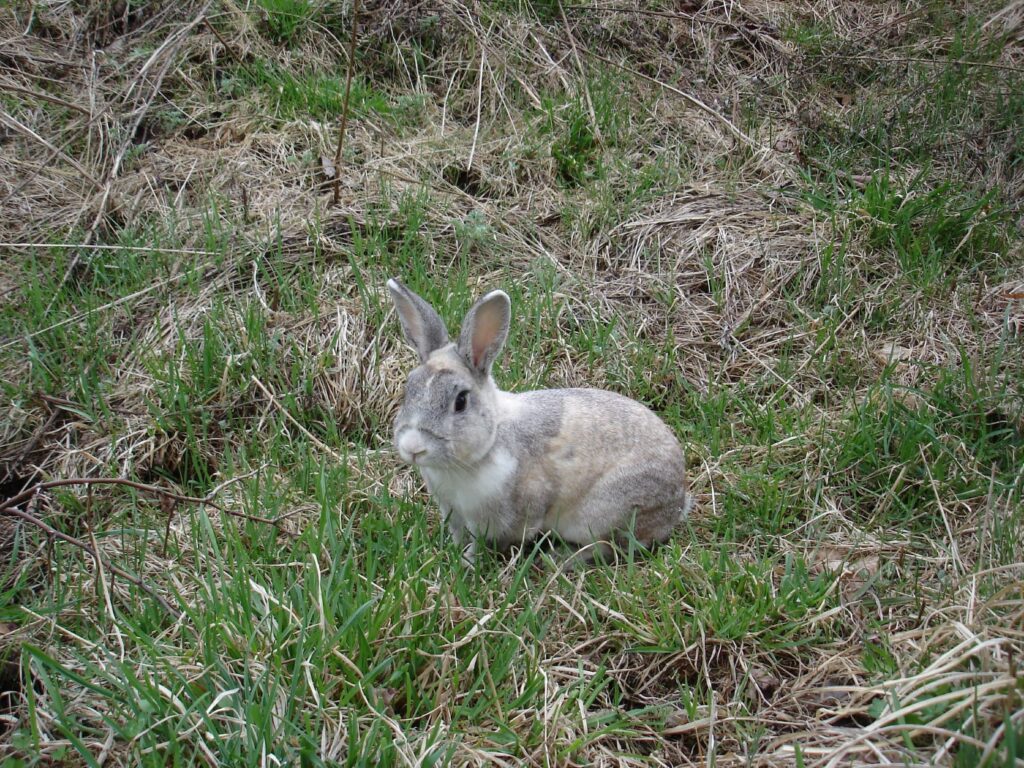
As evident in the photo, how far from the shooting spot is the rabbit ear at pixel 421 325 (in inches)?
165

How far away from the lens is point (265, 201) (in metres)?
6.00

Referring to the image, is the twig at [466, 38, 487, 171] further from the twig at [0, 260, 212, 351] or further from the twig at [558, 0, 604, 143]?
the twig at [0, 260, 212, 351]

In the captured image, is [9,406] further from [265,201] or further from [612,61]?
[612,61]

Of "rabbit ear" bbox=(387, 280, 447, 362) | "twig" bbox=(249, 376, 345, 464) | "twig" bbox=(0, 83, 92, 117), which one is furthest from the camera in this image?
"twig" bbox=(0, 83, 92, 117)

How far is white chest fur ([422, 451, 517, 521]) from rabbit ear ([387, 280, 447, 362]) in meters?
0.56

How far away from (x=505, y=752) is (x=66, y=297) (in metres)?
3.89

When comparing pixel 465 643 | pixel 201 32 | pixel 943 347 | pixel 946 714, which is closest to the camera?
pixel 946 714

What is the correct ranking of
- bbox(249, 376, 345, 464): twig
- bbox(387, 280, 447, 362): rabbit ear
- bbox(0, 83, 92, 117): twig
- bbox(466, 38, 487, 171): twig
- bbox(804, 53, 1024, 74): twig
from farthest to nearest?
1. bbox(804, 53, 1024, 74): twig
2. bbox(466, 38, 487, 171): twig
3. bbox(0, 83, 92, 117): twig
4. bbox(249, 376, 345, 464): twig
5. bbox(387, 280, 447, 362): rabbit ear

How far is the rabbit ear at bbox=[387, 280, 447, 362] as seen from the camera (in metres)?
4.20

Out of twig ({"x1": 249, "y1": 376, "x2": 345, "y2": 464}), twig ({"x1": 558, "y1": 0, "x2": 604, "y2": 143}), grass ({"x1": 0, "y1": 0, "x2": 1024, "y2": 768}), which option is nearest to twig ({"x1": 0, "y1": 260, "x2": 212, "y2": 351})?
grass ({"x1": 0, "y1": 0, "x2": 1024, "y2": 768})

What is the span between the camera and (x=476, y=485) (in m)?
4.07

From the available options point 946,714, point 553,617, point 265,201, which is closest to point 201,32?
point 265,201

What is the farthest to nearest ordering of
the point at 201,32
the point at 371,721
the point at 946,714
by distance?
the point at 201,32
the point at 371,721
the point at 946,714

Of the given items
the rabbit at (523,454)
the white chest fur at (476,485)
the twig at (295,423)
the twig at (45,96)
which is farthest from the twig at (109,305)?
the white chest fur at (476,485)
